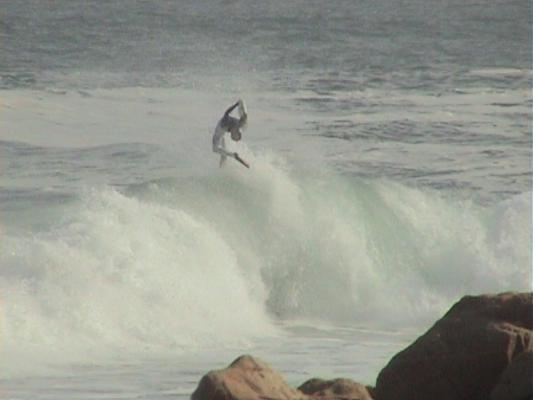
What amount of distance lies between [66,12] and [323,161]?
20.2 metres

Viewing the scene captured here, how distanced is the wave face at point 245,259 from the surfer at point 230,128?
2.15 feet

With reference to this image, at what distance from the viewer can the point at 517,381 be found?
10.8 meters

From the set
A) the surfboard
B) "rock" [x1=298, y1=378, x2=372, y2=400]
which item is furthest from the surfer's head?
"rock" [x1=298, y1=378, x2=372, y2=400]

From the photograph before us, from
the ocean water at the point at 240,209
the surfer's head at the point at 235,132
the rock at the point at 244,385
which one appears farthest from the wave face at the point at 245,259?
the rock at the point at 244,385

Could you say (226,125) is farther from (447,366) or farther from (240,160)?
(447,366)

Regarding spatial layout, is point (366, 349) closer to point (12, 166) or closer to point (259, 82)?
point (12, 166)

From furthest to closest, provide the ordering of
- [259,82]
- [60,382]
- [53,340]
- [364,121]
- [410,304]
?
[259,82] → [364,121] → [410,304] → [53,340] → [60,382]

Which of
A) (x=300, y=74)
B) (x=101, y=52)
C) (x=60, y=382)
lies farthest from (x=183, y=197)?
(x=101, y=52)

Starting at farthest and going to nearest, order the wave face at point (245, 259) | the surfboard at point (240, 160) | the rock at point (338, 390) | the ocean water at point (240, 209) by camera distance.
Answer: the surfboard at point (240, 160) → the wave face at point (245, 259) → the ocean water at point (240, 209) → the rock at point (338, 390)

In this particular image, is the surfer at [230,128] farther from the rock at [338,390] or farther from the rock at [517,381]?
the rock at [517,381]

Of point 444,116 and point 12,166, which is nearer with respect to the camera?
point 12,166

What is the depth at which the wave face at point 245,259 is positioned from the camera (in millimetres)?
17641

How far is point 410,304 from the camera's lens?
20.5m

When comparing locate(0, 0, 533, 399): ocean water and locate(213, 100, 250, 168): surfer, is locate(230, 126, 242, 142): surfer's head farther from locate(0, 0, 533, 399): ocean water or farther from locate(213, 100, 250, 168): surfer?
locate(0, 0, 533, 399): ocean water
